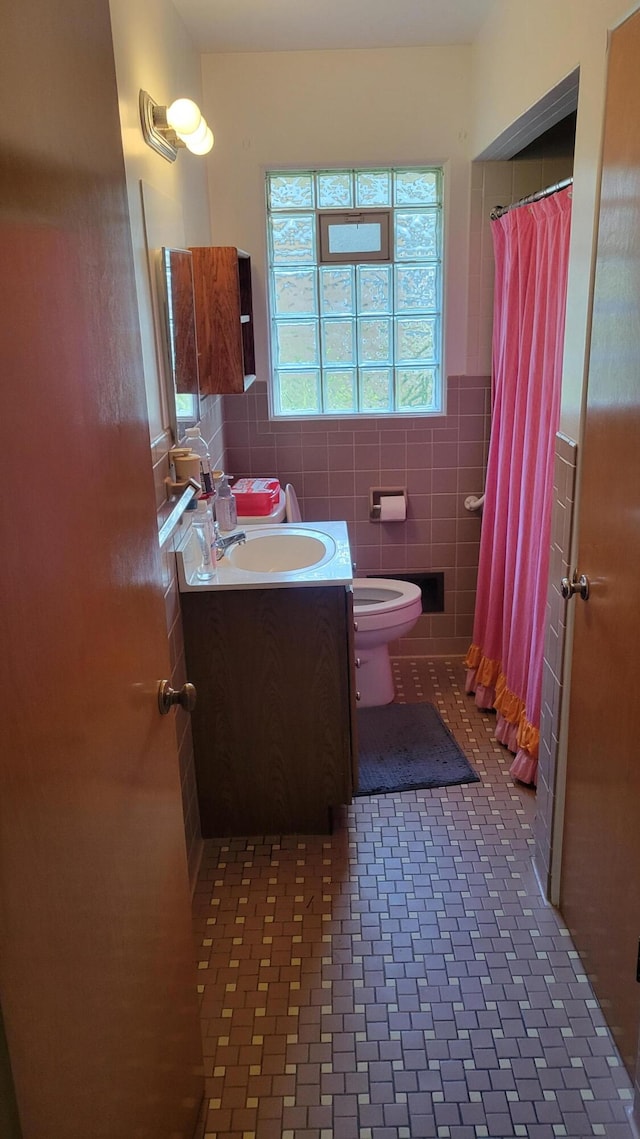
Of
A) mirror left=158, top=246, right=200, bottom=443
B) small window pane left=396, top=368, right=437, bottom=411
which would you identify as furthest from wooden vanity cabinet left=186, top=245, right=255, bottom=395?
small window pane left=396, top=368, right=437, bottom=411

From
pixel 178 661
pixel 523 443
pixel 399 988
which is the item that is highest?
pixel 523 443

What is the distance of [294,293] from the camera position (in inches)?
138

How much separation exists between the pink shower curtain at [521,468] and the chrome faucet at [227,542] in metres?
0.98

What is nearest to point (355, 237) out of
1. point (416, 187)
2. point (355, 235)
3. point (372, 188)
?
point (355, 235)

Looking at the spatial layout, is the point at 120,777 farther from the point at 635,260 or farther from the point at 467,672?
the point at 467,672

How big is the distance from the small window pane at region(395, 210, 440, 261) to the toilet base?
1.69 meters

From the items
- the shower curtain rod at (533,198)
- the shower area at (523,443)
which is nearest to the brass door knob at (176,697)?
the shower area at (523,443)

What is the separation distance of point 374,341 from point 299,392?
0.40 metres

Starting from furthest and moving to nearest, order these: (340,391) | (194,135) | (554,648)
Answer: (340,391), (194,135), (554,648)

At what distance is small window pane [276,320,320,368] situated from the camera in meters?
3.55

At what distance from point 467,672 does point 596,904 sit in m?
1.75

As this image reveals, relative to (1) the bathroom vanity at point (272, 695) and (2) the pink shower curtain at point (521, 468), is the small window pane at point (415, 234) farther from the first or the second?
(1) the bathroom vanity at point (272, 695)

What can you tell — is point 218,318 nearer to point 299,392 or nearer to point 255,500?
point 255,500

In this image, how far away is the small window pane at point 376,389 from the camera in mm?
3611
